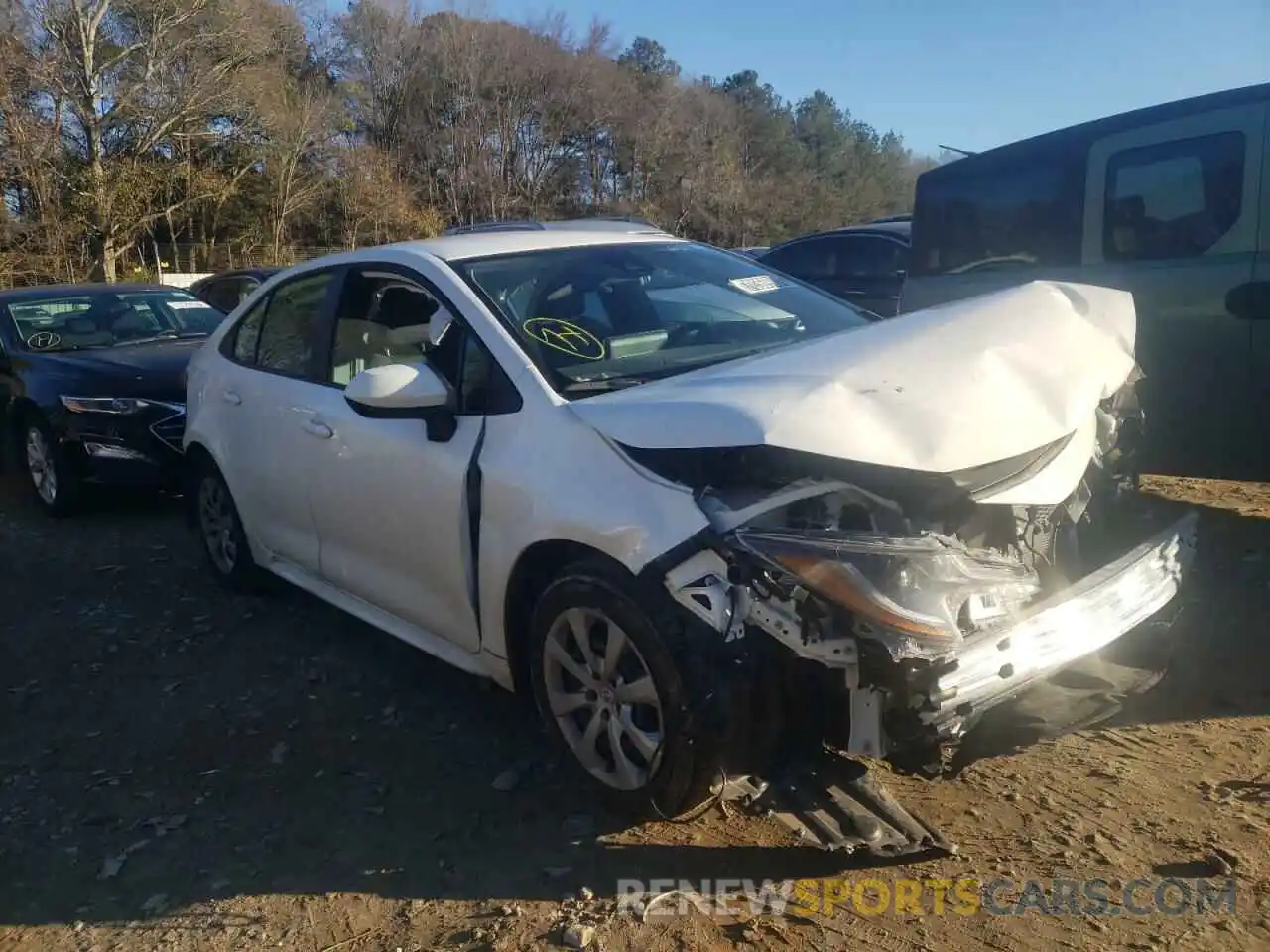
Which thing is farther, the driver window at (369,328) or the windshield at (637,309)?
the driver window at (369,328)

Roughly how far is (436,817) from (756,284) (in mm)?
2343

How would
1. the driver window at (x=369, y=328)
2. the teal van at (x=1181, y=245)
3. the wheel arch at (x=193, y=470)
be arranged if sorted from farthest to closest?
the wheel arch at (x=193, y=470), the teal van at (x=1181, y=245), the driver window at (x=369, y=328)

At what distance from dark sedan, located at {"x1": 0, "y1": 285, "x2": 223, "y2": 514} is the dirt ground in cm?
242

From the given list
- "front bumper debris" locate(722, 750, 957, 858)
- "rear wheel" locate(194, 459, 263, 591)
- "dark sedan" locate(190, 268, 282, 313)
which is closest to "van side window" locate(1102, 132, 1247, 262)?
"front bumper debris" locate(722, 750, 957, 858)

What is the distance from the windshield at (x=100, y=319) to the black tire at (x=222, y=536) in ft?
9.46

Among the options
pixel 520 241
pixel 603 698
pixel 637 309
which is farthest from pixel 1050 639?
pixel 520 241

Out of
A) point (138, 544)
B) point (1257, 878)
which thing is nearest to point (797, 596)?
point (1257, 878)

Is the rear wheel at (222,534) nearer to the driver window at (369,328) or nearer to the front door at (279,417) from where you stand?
the front door at (279,417)

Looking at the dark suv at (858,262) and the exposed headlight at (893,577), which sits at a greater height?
the dark suv at (858,262)

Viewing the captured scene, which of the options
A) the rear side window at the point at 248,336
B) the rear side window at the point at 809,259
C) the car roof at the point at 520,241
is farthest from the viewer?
the rear side window at the point at 809,259

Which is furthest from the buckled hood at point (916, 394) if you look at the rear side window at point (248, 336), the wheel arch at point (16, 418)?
the wheel arch at point (16, 418)

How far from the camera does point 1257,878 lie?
275 centimetres

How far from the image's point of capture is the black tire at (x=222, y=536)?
17.0 ft

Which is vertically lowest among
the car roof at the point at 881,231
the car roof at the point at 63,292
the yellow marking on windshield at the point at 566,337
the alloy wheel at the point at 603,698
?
the alloy wheel at the point at 603,698
